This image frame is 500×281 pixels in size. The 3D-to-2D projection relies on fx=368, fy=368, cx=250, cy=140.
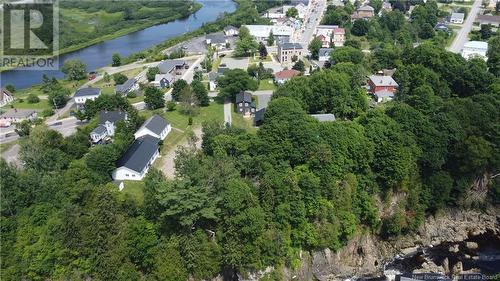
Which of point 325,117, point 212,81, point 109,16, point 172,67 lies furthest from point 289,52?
point 109,16

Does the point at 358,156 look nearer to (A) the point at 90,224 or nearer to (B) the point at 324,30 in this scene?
(A) the point at 90,224

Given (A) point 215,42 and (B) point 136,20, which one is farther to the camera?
(B) point 136,20

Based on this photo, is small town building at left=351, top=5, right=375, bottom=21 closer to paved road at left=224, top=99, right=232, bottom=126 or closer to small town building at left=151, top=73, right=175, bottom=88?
small town building at left=151, top=73, right=175, bottom=88

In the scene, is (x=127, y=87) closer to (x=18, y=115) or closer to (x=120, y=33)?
(x=18, y=115)

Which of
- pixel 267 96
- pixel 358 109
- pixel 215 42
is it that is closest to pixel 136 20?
pixel 215 42

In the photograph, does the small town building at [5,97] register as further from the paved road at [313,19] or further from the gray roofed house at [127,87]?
the paved road at [313,19]
